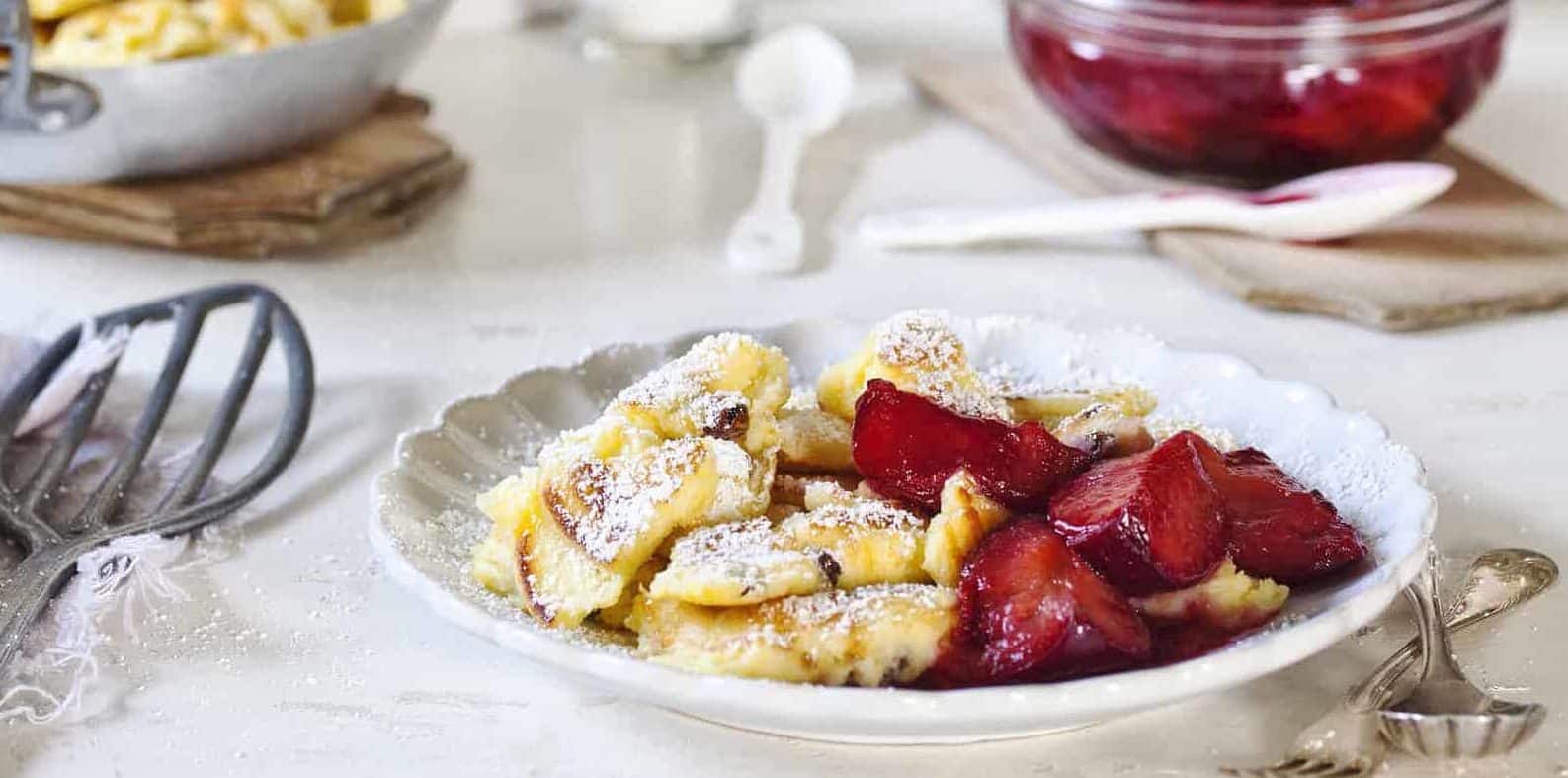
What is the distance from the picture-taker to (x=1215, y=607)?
27.4 inches

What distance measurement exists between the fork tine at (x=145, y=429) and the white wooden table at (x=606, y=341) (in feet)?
0.24

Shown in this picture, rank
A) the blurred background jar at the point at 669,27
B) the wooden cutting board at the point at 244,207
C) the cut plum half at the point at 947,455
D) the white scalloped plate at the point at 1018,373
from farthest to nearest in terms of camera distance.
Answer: the blurred background jar at the point at 669,27, the wooden cutting board at the point at 244,207, the cut plum half at the point at 947,455, the white scalloped plate at the point at 1018,373

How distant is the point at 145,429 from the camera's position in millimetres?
966

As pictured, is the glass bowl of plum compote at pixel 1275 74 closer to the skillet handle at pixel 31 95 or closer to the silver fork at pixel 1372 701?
the silver fork at pixel 1372 701

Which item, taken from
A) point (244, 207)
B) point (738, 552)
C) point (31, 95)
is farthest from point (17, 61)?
point (738, 552)

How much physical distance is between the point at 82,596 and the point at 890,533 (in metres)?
0.40

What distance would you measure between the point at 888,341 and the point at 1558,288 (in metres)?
0.63

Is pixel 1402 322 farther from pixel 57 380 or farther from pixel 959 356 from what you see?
pixel 57 380

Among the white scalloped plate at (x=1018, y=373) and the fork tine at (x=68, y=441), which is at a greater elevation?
the white scalloped plate at (x=1018, y=373)

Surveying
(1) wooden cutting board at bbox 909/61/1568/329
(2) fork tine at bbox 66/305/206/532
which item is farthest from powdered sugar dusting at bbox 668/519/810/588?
(1) wooden cutting board at bbox 909/61/1568/329

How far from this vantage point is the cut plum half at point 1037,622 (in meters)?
0.65

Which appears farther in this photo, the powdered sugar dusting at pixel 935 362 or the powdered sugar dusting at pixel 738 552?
the powdered sugar dusting at pixel 935 362

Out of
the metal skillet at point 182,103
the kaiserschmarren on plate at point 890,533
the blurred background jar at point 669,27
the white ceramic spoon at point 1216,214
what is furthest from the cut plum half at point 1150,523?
the blurred background jar at point 669,27

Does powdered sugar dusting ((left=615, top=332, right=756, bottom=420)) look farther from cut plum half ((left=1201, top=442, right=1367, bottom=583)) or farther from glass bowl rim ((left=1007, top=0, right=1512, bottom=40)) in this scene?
glass bowl rim ((left=1007, top=0, right=1512, bottom=40))
